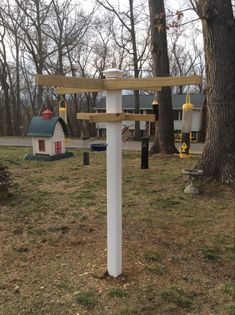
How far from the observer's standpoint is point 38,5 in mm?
24094

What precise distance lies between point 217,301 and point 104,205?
2.53 meters

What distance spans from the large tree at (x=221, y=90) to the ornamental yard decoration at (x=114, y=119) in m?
2.97

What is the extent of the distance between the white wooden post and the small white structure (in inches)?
267

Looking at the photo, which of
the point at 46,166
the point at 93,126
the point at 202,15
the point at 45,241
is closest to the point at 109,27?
the point at 93,126

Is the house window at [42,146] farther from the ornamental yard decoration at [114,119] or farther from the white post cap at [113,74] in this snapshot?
the white post cap at [113,74]

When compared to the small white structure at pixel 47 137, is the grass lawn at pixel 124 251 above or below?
below

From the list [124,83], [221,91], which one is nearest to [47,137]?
[221,91]

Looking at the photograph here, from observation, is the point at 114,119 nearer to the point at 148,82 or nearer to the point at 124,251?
the point at 148,82

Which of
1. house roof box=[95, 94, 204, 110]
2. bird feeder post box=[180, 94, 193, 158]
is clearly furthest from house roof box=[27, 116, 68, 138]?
house roof box=[95, 94, 204, 110]

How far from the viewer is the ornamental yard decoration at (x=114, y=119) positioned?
283cm

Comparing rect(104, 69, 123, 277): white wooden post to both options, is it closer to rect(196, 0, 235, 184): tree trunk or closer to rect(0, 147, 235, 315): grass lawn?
rect(0, 147, 235, 315): grass lawn

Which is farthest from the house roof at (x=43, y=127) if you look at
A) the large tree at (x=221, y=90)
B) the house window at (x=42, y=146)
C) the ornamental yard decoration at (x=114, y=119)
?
the ornamental yard decoration at (x=114, y=119)

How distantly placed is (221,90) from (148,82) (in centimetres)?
341

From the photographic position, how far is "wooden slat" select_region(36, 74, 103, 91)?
7.83 feet
